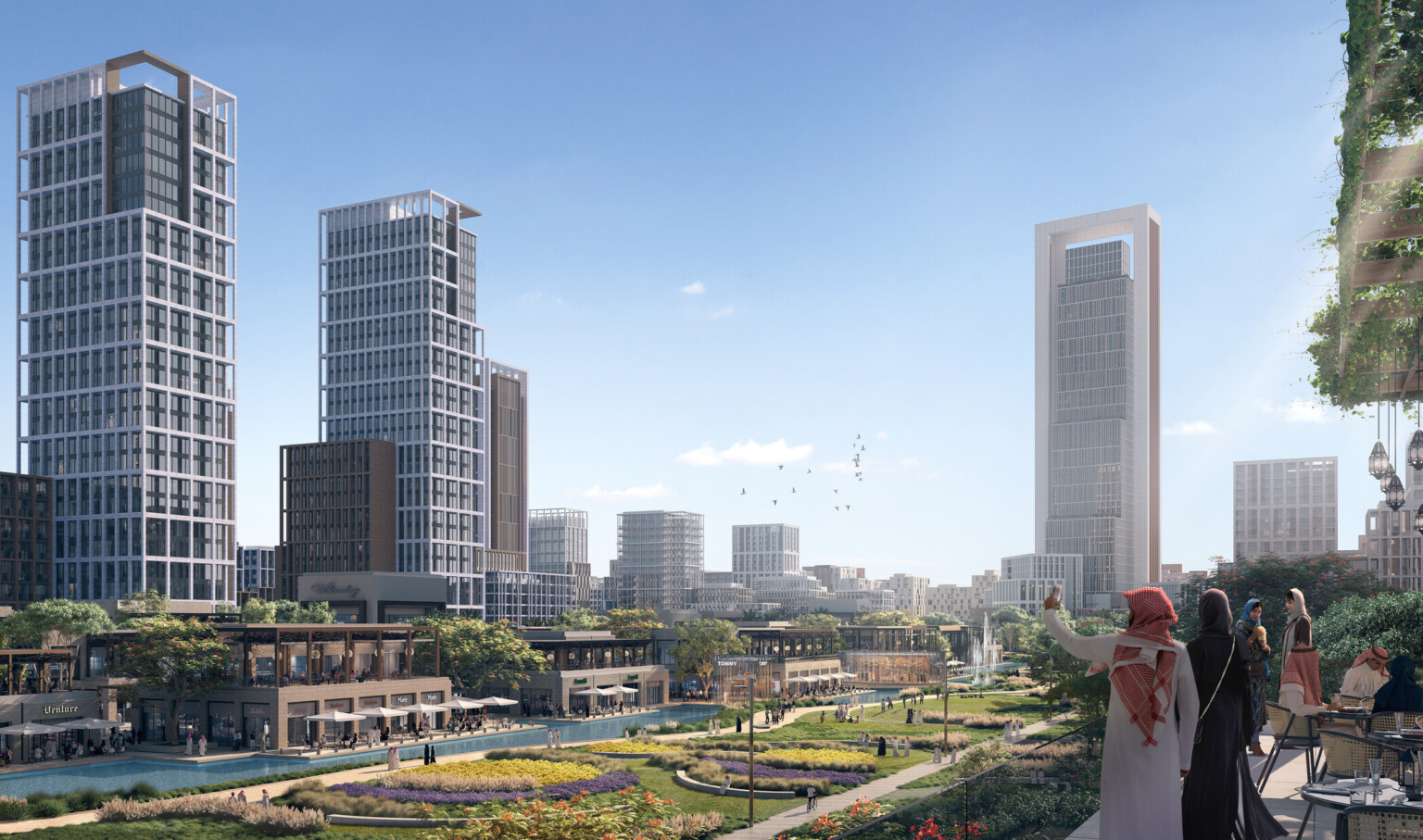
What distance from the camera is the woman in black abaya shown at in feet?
31.9

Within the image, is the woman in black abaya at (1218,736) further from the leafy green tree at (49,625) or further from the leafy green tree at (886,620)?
the leafy green tree at (886,620)

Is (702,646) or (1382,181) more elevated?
(1382,181)

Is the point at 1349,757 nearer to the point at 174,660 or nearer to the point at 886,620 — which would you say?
the point at 174,660

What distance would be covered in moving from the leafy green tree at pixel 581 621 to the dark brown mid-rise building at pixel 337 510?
95.9 feet

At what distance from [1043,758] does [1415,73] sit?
32.0 ft

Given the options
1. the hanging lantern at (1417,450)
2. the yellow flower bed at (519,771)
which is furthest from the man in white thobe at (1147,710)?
the yellow flower bed at (519,771)

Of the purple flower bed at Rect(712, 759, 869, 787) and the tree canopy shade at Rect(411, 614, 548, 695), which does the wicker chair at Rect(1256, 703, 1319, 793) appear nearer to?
the purple flower bed at Rect(712, 759, 869, 787)

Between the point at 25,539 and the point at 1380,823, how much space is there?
435 feet

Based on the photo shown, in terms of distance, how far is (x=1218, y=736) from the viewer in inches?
386

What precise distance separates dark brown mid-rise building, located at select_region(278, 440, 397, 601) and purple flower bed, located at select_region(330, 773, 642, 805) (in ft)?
372

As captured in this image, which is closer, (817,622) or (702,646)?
(702,646)

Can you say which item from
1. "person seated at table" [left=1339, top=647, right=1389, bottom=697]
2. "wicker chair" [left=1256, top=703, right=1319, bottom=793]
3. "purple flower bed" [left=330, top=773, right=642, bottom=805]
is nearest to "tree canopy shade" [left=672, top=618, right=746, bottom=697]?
"purple flower bed" [left=330, top=773, right=642, bottom=805]

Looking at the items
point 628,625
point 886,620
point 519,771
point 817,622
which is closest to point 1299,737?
point 519,771

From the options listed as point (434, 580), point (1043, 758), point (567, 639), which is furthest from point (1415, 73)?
point (434, 580)
